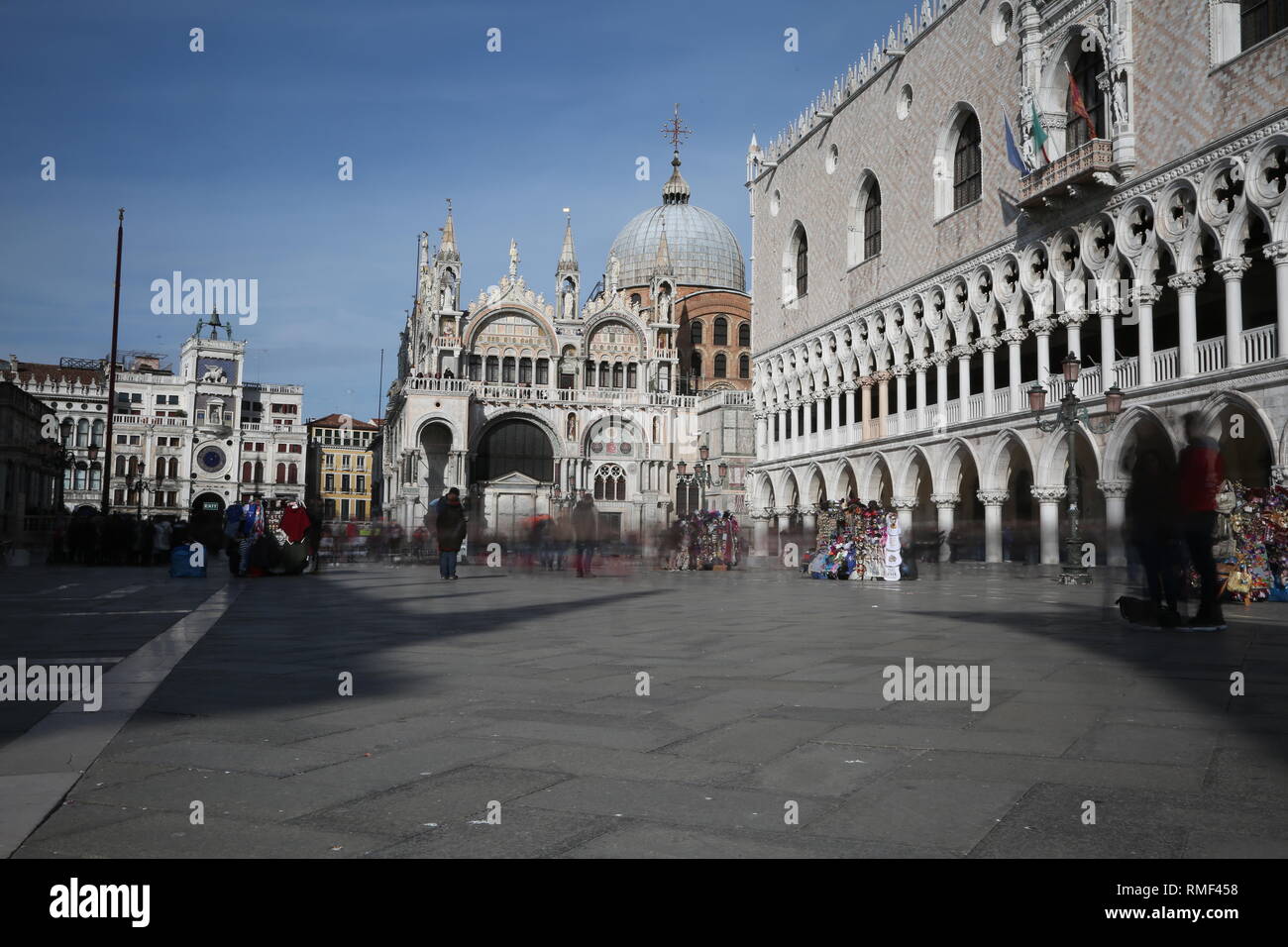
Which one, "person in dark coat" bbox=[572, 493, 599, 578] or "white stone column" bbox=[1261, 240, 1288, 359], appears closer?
"white stone column" bbox=[1261, 240, 1288, 359]

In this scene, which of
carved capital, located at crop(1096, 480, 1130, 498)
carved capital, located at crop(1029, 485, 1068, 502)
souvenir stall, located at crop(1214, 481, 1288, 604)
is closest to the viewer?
souvenir stall, located at crop(1214, 481, 1288, 604)

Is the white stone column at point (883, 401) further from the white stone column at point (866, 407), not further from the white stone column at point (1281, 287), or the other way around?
the white stone column at point (1281, 287)

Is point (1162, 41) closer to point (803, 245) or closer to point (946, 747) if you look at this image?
point (803, 245)

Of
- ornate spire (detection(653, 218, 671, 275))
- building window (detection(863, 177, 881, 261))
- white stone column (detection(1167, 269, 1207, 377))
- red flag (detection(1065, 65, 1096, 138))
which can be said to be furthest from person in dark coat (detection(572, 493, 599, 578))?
ornate spire (detection(653, 218, 671, 275))

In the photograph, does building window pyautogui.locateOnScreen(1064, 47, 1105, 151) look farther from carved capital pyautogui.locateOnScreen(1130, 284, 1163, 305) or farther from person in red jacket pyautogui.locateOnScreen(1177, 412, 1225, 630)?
person in red jacket pyautogui.locateOnScreen(1177, 412, 1225, 630)

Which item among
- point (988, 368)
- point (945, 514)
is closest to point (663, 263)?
point (945, 514)

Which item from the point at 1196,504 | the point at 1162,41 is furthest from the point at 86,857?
the point at 1162,41

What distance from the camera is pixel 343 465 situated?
89.1 m

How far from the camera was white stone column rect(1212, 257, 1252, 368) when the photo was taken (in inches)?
785

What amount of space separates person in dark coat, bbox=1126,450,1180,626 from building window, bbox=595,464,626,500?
44763mm

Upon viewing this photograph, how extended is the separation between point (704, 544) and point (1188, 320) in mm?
11494

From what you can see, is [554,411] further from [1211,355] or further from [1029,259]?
[1211,355]

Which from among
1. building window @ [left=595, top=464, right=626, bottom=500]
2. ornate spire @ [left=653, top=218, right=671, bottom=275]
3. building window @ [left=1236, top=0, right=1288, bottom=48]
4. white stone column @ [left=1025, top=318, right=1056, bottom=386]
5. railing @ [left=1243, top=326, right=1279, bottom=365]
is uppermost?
ornate spire @ [left=653, top=218, right=671, bottom=275]

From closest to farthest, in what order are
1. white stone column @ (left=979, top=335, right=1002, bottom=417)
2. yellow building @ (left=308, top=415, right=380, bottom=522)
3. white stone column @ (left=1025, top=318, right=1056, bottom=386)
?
white stone column @ (left=1025, top=318, right=1056, bottom=386) → white stone column @ (left=979, top=335, right=1002, bottom=417) → yellow building @ (left=308, top=415, right=380, bottom=522)
